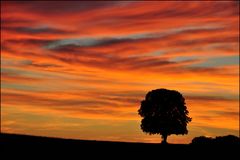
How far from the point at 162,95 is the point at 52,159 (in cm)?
5712

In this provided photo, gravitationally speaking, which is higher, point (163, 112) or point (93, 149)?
point (163, 112)

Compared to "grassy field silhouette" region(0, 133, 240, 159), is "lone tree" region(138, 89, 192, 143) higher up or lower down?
higher up

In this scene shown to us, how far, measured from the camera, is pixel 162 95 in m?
94.5

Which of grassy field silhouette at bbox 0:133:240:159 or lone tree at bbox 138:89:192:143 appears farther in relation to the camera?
lone tree at bbox 138:89:192:143

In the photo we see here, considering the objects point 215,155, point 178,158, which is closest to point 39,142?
point 178,158

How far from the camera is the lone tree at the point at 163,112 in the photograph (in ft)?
311

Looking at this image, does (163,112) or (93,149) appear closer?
(93,149)

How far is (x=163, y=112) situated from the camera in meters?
95.8

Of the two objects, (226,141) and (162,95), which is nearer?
(226,141)

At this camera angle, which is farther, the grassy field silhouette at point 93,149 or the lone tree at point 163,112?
the lone tree at point 163,112

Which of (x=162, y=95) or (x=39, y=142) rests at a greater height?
(x=162, y=95)

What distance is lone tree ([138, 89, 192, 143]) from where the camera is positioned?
311ft

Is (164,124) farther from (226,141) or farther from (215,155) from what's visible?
(215,155)

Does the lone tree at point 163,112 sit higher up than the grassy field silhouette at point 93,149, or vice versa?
the lone tree at point 163,112
